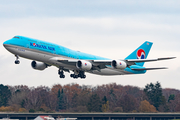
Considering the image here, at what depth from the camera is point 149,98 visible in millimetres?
125125

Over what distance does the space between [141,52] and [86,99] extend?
1610 inches

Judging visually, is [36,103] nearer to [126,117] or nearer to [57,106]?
[57,106]

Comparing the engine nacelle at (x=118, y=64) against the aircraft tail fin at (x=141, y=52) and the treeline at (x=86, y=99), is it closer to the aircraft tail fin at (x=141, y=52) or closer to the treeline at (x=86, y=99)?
the aircraft tail fin at (x=141, y=52)

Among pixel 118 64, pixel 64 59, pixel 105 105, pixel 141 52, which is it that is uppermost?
pixel 141 52

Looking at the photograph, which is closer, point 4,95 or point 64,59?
point 64,59

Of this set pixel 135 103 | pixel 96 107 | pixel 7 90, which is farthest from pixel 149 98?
pixel 7 90

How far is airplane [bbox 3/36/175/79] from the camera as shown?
54.7m

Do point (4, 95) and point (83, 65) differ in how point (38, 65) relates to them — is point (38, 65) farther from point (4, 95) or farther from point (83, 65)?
point (4, 95)

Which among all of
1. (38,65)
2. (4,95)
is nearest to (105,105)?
(4,95)

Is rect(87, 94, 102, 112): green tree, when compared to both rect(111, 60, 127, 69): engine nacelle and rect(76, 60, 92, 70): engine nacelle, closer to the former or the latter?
rect(76, 60, 92, 70): engine nacelle

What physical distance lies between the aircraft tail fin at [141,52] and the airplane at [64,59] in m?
2.99

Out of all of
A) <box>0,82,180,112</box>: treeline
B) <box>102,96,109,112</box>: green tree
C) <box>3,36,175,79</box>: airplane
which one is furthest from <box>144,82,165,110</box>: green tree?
<box>3,36,175,79</box>: airplane

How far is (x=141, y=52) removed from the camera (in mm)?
71375

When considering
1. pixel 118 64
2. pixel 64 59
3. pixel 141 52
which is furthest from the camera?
pixel 141 52
